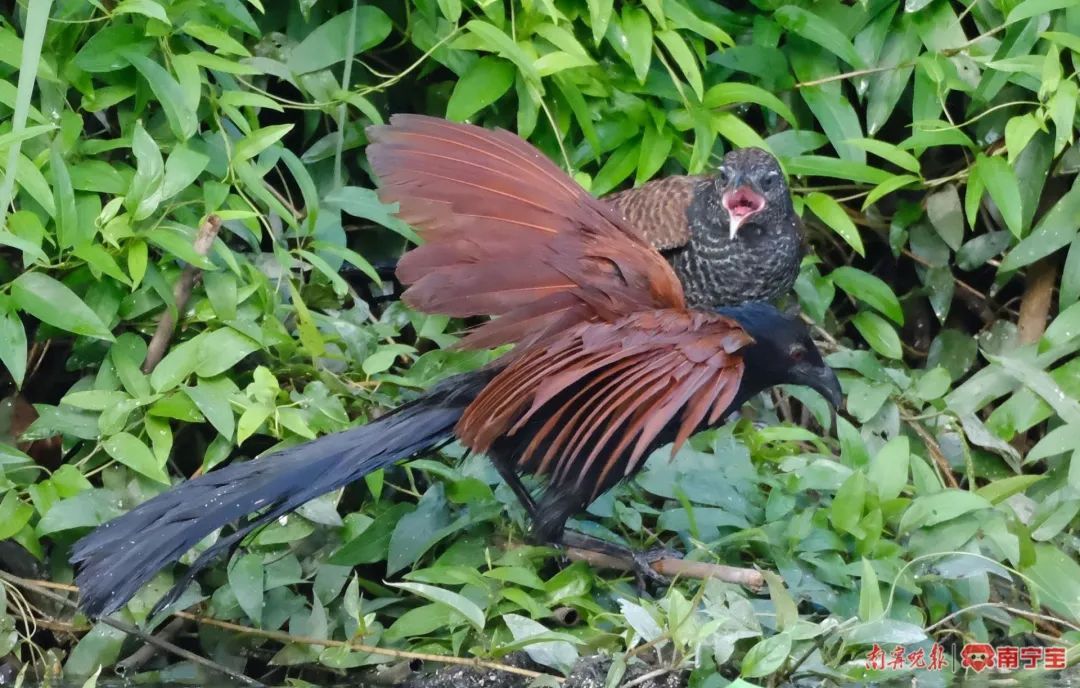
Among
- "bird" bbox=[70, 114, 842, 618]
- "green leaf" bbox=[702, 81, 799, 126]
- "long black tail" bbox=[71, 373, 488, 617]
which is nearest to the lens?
"long black tail" bbox=[71, 373, 488, 617]

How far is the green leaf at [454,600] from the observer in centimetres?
261

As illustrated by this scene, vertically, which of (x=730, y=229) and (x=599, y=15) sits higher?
(x=599, y=15)

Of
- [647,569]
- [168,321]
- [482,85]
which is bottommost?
[647,569]

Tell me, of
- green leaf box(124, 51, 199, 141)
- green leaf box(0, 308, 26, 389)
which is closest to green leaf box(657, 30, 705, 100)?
green leaf box(124, 51, 199, 141)

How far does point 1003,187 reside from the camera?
384cm

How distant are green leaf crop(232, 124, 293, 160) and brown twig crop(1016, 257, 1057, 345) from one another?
7.43 feet

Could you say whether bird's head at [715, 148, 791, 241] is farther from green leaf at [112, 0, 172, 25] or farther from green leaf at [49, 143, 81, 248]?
green leaf at [49, 143, 81, 248]

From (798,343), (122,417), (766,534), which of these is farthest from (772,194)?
(122,417)

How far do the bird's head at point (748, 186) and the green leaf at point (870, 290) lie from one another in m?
0.50

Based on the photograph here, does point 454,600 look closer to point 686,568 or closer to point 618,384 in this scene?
point 618,384

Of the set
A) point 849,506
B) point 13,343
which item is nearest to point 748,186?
point 849,506

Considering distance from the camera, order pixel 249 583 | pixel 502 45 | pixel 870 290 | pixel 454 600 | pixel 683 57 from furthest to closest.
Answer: pixel 870 290
pixel 683 57
pixel 502 45
pixel 249 583
pixel 454 600

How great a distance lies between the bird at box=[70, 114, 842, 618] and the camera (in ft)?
9.02

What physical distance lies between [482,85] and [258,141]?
71 cm
